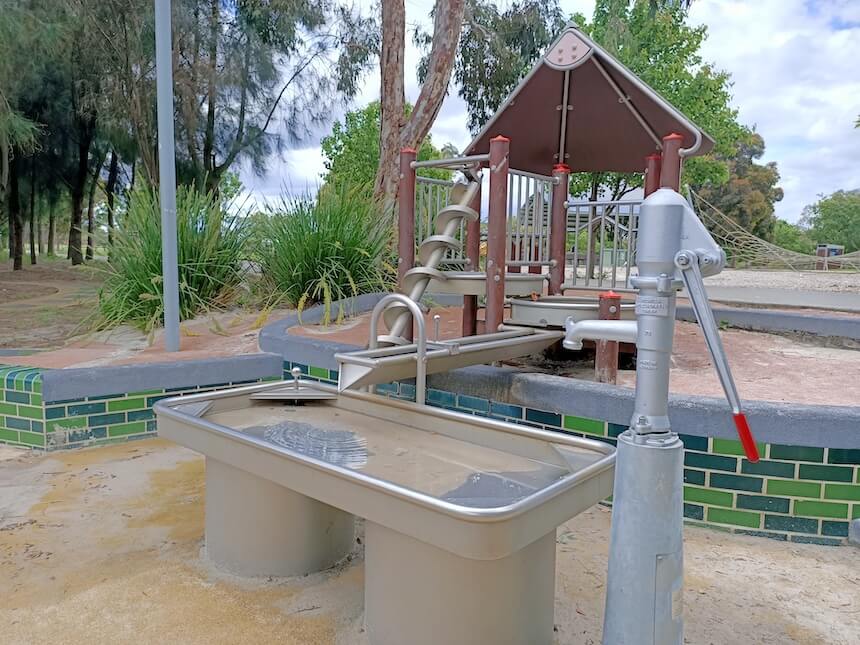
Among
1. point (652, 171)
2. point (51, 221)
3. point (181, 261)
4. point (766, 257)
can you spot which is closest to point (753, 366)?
point (652, 171)

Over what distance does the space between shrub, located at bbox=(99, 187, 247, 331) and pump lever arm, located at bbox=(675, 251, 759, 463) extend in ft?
17.3

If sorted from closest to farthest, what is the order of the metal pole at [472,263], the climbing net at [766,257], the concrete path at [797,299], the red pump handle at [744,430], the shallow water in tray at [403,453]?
the red pump handle at [744,430] → the shallow water in tray at [403,453] → the metal pole at [472,263] → the concrete path at [797,299] → the climbing net at [766,257]

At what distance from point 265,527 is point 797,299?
1013 cm

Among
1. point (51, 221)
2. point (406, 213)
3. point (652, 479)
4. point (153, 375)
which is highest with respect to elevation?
point (51, 221)

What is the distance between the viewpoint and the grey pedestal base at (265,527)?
86.6 inches

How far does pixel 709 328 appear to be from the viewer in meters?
1.30

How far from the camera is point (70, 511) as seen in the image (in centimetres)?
279

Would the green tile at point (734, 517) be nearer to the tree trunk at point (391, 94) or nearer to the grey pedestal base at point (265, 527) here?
the grey pedestal base at point (265, 527)

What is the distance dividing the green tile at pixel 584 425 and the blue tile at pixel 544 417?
0.15 ft

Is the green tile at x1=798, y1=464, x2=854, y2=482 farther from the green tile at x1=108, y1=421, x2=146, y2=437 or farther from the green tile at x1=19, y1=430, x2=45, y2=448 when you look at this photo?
the green tile at x1=19, y1=430, x2=45, y2=448

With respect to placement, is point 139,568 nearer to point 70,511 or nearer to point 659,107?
point 70,511

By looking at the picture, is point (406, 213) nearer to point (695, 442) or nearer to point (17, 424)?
point (695, 442)

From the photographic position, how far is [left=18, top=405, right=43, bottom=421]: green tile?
3529 millimetres

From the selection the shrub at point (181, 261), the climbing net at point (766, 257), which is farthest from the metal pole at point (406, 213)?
the climbing net at point (766, 257)
